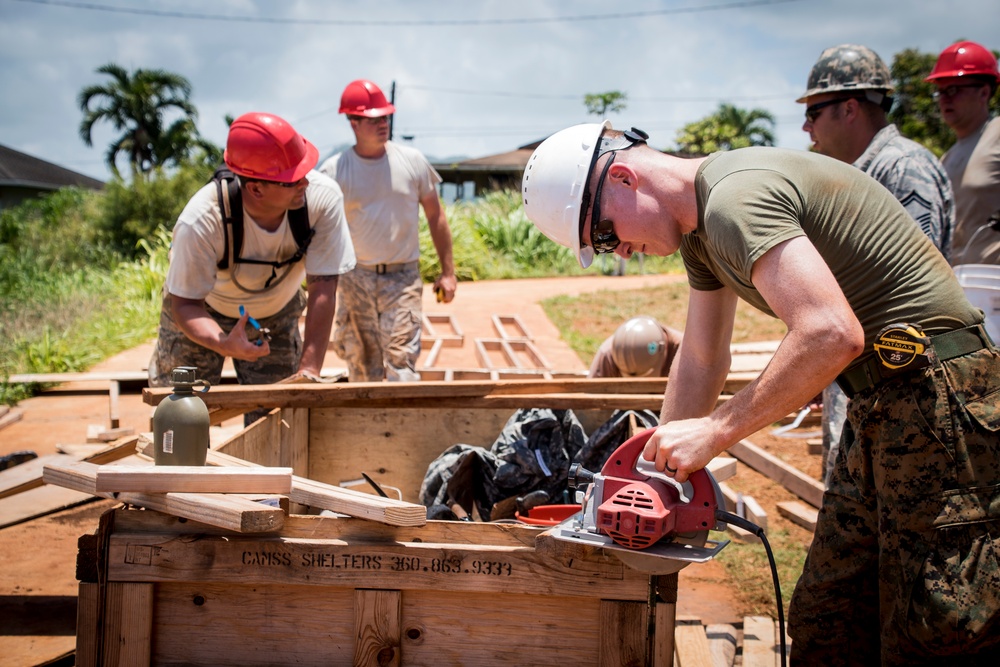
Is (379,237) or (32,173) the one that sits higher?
(32,173)

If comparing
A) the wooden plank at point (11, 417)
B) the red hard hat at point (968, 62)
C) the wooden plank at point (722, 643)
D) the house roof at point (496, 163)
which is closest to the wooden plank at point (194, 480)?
the wooden plank at point (722, 643)

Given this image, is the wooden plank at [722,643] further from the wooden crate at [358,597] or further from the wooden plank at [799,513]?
the wooden plank at [799,513]

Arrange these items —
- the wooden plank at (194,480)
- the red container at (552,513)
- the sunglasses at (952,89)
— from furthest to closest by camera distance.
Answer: the sunglasses at (952,89) < the red container at (552,513) < the wooden plank at (194,480)

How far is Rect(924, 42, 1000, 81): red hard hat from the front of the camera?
16.5ft

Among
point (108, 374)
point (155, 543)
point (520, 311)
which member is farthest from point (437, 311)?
point (155, 543)

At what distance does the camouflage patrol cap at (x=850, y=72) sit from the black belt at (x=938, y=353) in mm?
2002

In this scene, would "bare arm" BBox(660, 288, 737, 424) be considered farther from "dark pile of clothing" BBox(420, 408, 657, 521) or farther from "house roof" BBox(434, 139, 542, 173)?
"house roof" BBox(434, 139, 542, 173)

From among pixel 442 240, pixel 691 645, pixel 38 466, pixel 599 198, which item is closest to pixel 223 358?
pixel 38 466

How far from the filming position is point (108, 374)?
9.28 metres

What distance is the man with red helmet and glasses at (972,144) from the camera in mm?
5043

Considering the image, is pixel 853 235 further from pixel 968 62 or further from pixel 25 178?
pixel 25 178

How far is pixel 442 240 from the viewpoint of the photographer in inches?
269

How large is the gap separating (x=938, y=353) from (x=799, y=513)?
3.14 meters

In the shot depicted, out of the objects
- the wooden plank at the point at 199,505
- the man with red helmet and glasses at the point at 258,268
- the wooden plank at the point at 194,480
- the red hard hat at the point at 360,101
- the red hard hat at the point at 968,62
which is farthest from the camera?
the red hard hat at the point at 360,101
